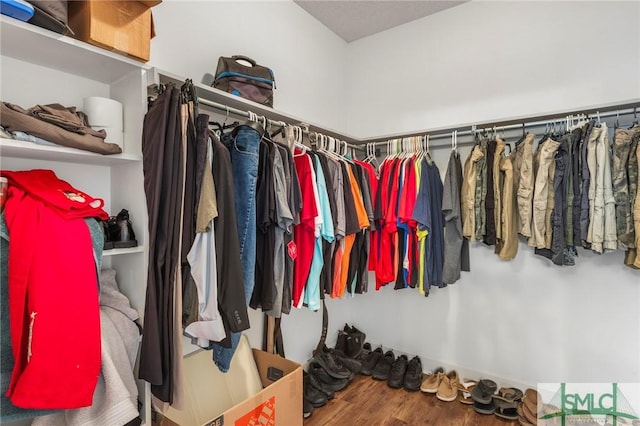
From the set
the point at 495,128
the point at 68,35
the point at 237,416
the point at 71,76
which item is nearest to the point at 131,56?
the point at 68,35

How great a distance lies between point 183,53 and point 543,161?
81.8 inches

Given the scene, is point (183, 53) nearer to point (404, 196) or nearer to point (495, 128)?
point (404, 196)

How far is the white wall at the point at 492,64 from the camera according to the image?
2035mm

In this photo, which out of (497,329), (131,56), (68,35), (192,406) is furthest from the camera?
(497,329)

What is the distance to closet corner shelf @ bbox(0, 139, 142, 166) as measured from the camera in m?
1.04

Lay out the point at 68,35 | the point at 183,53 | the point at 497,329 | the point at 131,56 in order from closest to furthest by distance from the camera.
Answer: the point at 68,35 → the point at 131,56 → the point at 183,53 → the point at 497,329

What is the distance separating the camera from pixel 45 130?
3.52 feet

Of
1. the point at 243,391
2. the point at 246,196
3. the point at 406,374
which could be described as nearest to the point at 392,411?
the point at 406,374

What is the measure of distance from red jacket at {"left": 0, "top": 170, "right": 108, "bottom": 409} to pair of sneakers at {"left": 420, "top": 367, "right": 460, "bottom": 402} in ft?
6.79

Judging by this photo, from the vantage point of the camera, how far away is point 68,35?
3.79ft

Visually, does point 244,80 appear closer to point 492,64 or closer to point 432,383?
point 492,64

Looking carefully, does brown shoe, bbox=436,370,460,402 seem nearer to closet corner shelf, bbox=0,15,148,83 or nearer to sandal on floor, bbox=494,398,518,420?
sandal on floor, bbox=494,398,518,420

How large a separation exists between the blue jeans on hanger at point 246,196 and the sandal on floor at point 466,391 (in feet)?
5.73

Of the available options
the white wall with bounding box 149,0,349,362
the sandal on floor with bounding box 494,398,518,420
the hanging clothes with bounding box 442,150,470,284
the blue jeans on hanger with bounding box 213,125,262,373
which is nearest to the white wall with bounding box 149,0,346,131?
the white wall with bounding box 149,0,349,362
